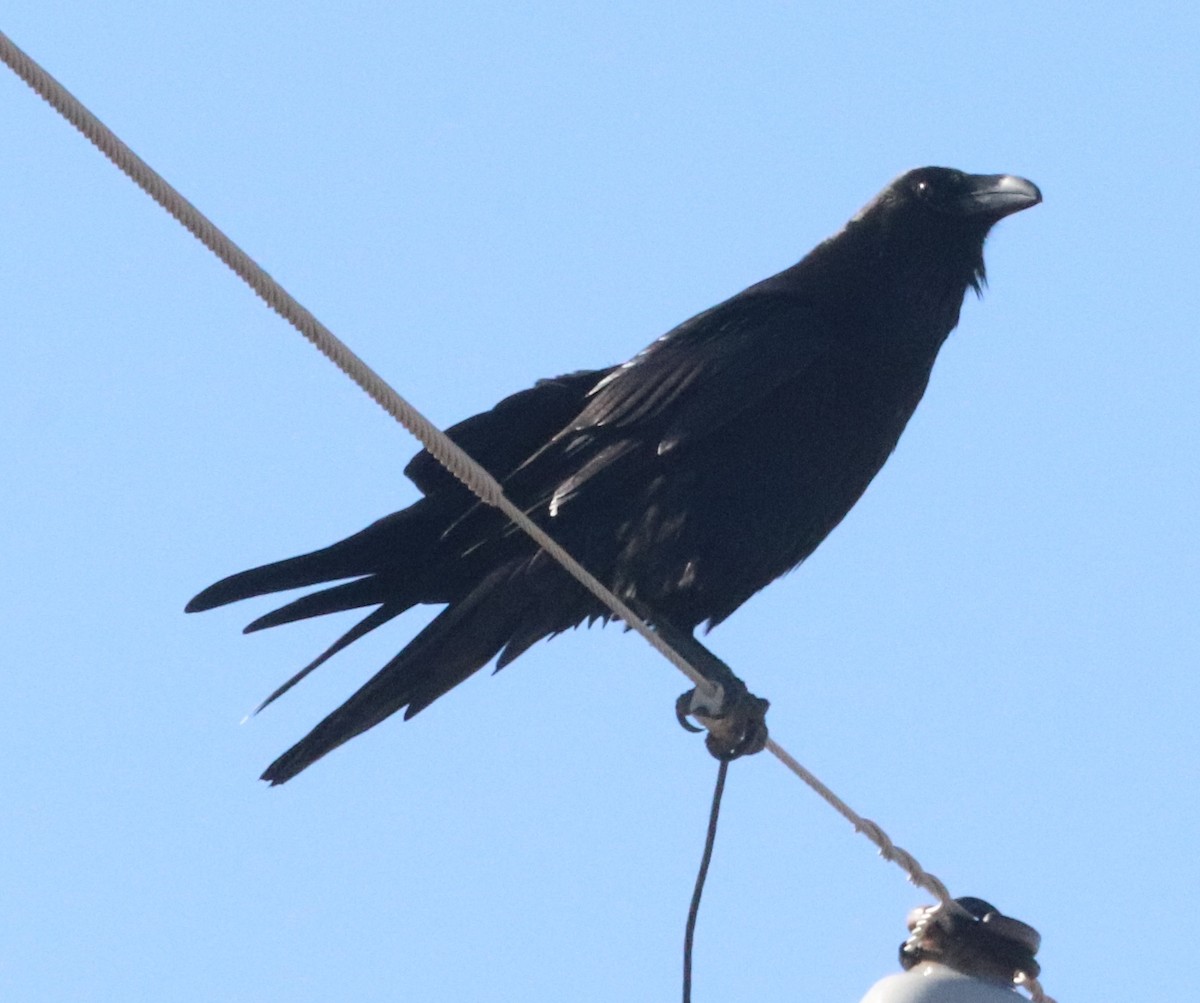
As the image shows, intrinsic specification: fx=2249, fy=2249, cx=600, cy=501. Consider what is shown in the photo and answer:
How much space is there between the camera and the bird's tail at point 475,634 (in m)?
5.05

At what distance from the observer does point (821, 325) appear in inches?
220

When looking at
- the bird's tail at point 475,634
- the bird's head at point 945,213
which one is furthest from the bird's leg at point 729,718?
the bird's head at point 945,213

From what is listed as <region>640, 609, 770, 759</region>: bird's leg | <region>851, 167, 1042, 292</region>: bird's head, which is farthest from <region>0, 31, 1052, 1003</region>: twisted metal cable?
<region>851, 167, 1042, 292</region>: bird's head

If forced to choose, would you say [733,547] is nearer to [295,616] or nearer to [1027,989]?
[295,616]

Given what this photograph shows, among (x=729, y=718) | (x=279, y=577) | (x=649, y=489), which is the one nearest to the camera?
(x=729, y=718)

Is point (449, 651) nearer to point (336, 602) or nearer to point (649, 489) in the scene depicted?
point (336, 602)

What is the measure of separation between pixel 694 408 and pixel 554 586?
58cm

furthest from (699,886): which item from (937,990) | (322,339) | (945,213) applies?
(945,213)

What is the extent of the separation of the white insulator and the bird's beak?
2.92m

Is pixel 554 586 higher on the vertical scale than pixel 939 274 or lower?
lower

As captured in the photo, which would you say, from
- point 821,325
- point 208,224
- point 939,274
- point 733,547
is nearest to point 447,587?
point 733,547

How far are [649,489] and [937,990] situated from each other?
1941mm

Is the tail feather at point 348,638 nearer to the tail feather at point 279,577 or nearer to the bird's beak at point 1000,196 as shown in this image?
the tail feather at point 279,577

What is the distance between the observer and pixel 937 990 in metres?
3.61
